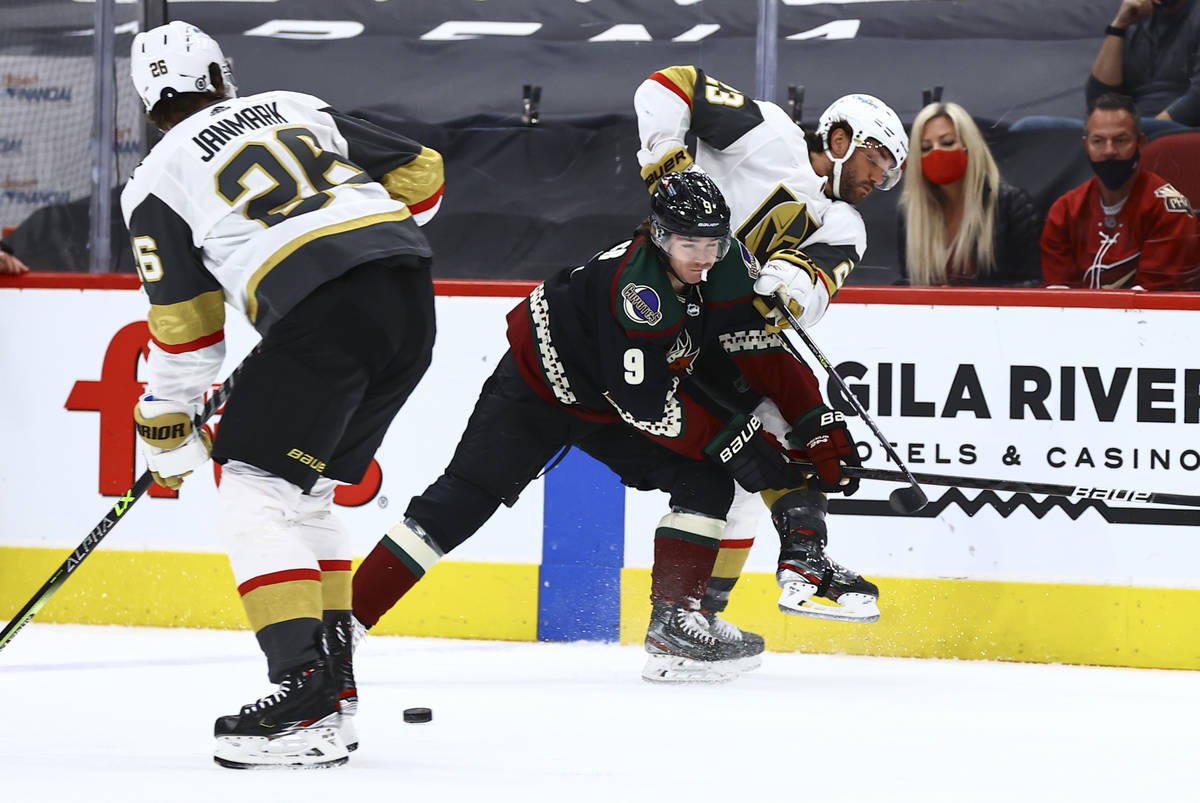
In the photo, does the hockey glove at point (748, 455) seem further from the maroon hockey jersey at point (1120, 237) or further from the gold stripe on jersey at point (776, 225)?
the maroon hockey jersey at point (1120, 237)

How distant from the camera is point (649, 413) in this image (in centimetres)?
291

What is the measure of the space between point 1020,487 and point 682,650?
2.57 feet

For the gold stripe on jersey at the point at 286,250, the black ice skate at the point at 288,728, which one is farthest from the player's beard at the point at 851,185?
the black ice skate at the point at 288,728

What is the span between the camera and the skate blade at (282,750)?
217 cm

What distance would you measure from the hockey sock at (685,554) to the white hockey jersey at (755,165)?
0.57 m

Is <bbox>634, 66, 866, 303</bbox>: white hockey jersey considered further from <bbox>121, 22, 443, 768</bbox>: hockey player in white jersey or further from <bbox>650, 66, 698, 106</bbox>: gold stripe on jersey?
<bbox>121, 22, 443, 768</bbox>: hockey player in white jersey

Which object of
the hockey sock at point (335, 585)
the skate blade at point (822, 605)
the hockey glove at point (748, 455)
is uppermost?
the hockey glove at point (748, 455)

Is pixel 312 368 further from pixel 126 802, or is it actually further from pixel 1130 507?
pixel 1130 507

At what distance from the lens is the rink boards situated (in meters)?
3.46

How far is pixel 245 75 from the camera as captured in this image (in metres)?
4.24

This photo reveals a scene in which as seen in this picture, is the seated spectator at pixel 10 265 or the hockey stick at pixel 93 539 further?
the seated spectator at pixel 10 265

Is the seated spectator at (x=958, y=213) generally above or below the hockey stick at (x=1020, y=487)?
above

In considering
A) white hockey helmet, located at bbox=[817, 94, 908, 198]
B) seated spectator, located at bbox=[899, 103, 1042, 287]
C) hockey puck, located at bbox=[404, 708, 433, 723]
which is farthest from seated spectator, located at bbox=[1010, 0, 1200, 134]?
hockey puck, located at bbox=[404, 708, 433, 723]

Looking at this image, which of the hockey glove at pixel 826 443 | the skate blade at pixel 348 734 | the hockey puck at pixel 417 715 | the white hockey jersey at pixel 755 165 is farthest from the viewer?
the white hockey jersey at pixel 755 165
